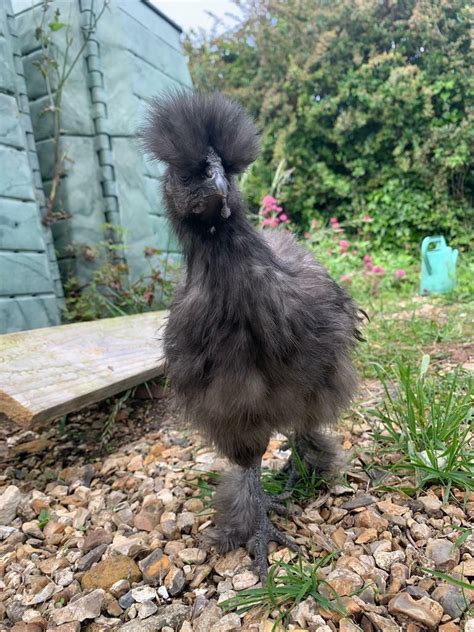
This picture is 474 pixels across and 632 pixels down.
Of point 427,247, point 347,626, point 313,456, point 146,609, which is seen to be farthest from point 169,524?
point 427,247

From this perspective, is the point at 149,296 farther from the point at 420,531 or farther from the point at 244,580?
the point at 420,531

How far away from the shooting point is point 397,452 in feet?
7.88

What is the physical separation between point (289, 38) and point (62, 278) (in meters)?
6.85

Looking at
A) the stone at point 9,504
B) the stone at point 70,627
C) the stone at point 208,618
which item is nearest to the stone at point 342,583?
the stone at point 208,618

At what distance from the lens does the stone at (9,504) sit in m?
2.47

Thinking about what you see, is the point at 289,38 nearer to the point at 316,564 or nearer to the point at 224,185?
the point at 224,185

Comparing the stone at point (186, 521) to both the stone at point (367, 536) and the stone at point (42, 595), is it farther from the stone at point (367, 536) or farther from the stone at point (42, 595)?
the stone at point (367, 536)

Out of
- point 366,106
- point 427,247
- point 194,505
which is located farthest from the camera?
point 366,106

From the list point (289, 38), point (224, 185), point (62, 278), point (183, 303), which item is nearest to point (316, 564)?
point (183, 303)

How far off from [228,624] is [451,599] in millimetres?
730

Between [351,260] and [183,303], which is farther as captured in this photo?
[351,260]

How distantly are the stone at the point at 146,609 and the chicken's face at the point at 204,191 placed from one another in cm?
140

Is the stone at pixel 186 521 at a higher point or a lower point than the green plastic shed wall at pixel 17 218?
lower

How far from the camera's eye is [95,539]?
224cm
